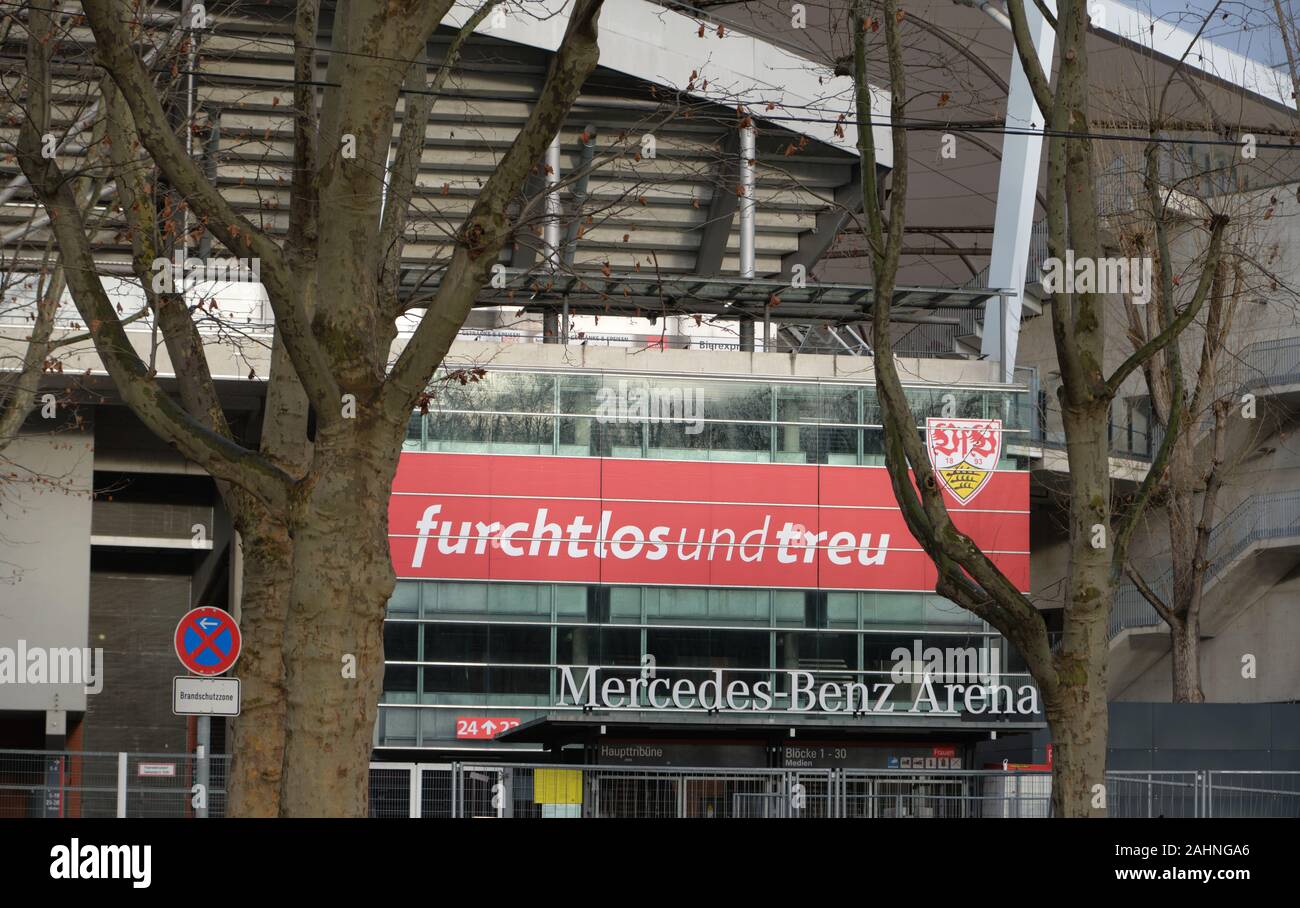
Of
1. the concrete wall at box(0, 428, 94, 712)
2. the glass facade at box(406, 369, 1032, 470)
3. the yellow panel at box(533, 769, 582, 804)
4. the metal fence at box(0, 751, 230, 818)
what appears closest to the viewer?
the yellow panel at box(533, 769, 582, 804)

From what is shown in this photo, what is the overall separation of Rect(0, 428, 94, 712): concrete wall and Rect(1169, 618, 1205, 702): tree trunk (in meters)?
22.7

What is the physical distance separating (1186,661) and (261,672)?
28.5 meters

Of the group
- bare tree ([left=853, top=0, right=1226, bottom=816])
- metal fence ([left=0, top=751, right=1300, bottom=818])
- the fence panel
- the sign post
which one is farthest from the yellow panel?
the fence panel

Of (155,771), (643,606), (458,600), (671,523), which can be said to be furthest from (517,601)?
(155,771)

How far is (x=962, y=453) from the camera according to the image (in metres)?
33.4

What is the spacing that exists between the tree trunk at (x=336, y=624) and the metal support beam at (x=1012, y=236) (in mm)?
26988

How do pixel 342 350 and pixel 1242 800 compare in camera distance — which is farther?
pixel 1242 800

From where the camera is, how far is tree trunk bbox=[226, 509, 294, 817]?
481 inches

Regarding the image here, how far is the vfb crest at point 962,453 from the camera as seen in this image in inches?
1310

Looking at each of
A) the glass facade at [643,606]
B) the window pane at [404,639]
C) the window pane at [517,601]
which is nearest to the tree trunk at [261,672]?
the glass facade at [643,606]

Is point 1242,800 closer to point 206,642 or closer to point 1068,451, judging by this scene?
point 1068,451

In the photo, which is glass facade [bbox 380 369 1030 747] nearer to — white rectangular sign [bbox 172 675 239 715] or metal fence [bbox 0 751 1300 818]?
metal fence [bbox 0 751 1300 818]
